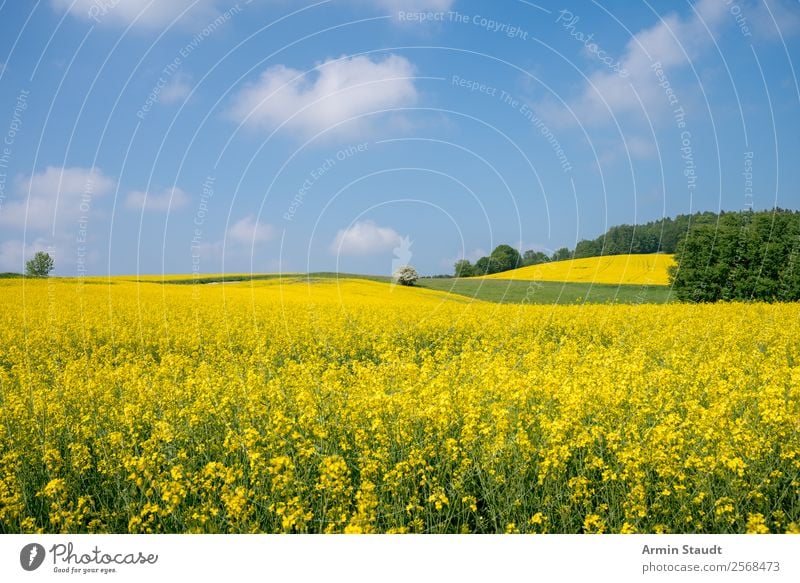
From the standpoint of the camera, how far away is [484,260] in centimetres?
3856

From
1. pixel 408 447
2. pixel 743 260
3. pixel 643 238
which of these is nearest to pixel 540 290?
pixel 643 238

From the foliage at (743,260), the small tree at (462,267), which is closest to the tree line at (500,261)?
the small tree at (462,267)

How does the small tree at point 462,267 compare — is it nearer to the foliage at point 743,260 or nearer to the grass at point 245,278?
the grass at point 245,278

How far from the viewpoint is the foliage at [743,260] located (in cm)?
3055

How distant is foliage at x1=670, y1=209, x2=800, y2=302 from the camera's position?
30547 mm

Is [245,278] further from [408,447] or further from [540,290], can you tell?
[408,447]

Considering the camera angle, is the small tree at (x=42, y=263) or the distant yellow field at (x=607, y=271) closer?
the small tree at (x=42, y=263)

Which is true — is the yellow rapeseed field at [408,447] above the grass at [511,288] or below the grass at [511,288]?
below

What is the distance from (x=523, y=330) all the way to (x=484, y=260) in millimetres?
22403

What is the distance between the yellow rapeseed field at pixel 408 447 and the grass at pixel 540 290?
2342 centimetres
